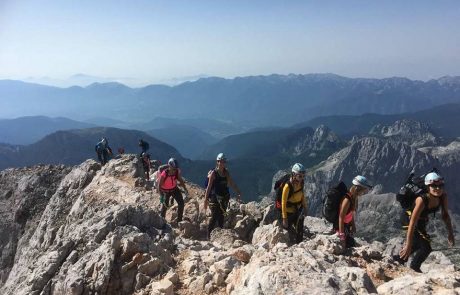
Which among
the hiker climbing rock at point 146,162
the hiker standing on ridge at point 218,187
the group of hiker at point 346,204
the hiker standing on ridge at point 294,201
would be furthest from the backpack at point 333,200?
the hiker climbing rock at point 146,162

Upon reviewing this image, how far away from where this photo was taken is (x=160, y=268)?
13375 millimetres

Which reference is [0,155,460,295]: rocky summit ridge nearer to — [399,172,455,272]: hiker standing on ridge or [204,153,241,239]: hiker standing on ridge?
[399,172,455,272]: hiker standing on ridge

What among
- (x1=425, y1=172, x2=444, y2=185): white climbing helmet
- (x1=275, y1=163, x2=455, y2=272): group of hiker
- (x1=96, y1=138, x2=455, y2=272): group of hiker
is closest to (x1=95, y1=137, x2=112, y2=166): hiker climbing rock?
(x1=96, y1=138, x2=455, y2=272): group of hiker

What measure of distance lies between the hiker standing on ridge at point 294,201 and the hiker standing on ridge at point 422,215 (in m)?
3.99

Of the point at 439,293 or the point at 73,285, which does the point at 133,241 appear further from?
the point at 439,293

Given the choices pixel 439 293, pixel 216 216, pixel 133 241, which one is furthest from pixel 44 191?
pixel 439 293

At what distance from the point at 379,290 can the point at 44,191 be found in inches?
1707

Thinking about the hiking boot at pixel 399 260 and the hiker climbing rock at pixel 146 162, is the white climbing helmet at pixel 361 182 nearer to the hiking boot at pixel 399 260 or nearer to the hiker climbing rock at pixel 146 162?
the hiking boot at pixel 399 260

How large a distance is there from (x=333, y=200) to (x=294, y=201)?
1.92 metres

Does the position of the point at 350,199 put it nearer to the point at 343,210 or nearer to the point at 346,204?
the point at 346,204

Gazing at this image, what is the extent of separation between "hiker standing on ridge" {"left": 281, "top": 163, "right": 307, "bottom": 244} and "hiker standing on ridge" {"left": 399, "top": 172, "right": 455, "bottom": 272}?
3.99 meters

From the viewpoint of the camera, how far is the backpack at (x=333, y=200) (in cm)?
1409

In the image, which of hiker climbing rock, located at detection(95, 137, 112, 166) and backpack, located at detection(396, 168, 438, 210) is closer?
backpack, located at detection(396, 168, 438, 210)

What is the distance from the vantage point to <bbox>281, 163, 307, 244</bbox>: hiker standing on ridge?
50.3 ft
